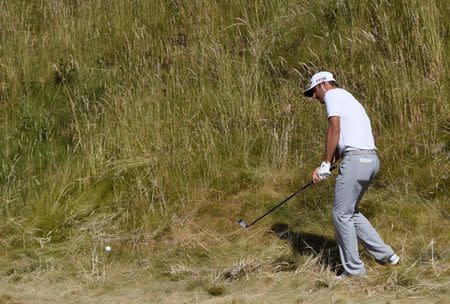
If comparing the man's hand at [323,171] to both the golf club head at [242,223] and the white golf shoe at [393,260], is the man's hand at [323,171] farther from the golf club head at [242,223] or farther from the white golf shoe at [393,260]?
the golf club head at [242,223]

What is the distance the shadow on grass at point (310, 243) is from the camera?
26.2 ft

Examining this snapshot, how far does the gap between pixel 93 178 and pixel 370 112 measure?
10.8ft

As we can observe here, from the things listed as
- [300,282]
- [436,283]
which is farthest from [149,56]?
[436,283]

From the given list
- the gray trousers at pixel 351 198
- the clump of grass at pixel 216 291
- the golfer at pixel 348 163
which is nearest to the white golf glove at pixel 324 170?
the golfer at pixel 348 163

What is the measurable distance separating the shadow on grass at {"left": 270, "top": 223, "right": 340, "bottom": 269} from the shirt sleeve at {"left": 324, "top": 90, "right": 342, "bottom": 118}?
1.50 m

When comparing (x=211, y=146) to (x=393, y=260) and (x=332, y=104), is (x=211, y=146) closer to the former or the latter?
(x=332, y=104)

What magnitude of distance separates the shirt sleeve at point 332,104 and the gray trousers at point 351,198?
38cm

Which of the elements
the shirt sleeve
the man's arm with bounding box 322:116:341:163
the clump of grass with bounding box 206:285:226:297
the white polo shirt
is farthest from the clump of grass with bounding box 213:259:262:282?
the shirt sleeve

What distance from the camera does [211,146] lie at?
9.77 m

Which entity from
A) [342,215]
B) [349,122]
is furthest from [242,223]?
[349,122]

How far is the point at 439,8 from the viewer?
10.5 meters

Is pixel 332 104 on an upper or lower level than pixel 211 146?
upper

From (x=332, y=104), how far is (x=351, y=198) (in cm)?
83

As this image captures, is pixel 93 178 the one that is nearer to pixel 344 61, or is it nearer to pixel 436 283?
pixel 344 61
